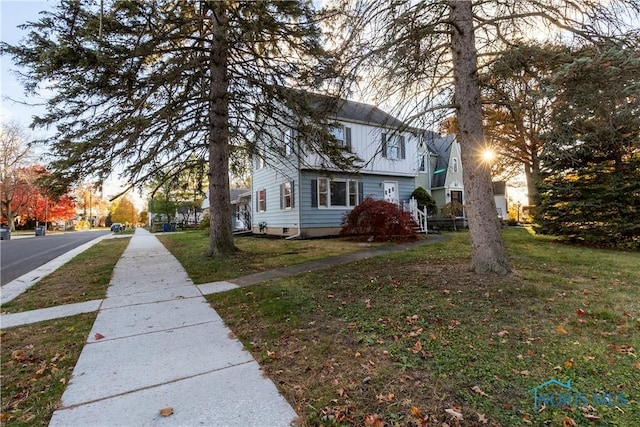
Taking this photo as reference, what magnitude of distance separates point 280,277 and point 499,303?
3.99m

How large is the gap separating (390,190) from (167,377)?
15.4 metres

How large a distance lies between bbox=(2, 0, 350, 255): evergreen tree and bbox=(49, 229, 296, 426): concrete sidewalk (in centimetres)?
413

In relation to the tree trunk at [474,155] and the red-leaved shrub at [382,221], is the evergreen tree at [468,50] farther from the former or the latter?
the red-leaved shrub at [382,221]

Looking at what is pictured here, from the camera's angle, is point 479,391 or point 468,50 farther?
point 468,50

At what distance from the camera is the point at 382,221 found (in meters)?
12.3

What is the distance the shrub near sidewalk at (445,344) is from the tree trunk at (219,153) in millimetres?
4210

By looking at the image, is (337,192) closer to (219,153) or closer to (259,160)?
(259,160)

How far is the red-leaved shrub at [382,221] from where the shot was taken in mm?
12258

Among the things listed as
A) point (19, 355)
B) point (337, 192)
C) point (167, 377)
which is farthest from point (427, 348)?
point (337, 192)

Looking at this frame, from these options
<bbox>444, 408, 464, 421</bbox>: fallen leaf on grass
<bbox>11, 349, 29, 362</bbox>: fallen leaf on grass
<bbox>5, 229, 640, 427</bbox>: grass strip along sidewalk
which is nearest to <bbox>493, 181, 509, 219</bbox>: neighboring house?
<bbox>5, 229, 640, 427</bbox>: grass strip along sidewalk

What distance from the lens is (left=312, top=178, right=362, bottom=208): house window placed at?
14.7 meters

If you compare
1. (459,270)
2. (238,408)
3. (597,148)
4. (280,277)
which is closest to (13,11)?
(280,277)

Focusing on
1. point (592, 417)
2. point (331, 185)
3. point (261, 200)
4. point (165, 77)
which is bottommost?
point (592, 417)

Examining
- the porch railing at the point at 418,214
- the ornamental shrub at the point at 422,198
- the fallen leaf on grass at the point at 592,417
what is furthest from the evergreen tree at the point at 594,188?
the ornamental shrub at the point at 422,198
